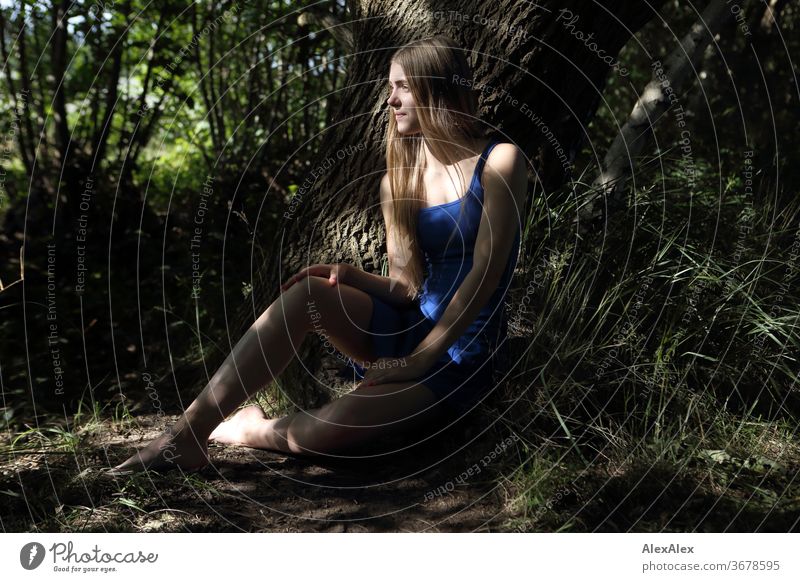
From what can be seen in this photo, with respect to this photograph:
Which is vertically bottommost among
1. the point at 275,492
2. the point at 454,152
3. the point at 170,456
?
the point at 275,492

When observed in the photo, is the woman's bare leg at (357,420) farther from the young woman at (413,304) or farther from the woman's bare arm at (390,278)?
the woman's bare arm at (390,278)

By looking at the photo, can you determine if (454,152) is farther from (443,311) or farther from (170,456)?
(170,456)

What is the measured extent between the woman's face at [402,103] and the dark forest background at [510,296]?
19.1 inches

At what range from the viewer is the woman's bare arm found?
10.5 feet

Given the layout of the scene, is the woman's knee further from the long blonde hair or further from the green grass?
the green grass

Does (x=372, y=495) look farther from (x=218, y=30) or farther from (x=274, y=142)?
(x=218, y=30)

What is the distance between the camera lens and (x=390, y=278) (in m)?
3.25

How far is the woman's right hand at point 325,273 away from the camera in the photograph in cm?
304

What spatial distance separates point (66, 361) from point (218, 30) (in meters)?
2.43

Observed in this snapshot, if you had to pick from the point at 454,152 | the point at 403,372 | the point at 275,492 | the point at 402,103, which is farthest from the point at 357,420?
the point at 402,103

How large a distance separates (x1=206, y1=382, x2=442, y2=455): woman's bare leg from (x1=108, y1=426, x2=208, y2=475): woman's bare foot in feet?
0.98

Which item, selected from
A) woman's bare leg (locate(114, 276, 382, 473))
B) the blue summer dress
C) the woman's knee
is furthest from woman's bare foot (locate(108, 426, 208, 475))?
the blue summer dress

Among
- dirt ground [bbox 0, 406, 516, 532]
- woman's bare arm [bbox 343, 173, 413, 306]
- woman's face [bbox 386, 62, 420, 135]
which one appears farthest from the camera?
woman's bare arm [bbox 343, 173, 413, 306]

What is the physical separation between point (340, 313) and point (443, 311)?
1.20ft
